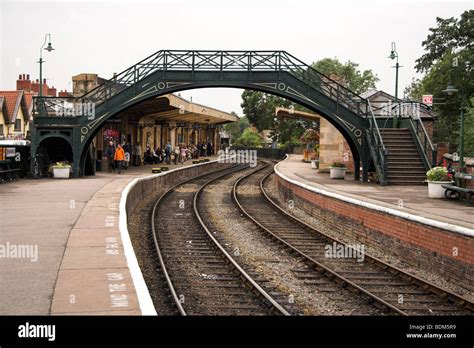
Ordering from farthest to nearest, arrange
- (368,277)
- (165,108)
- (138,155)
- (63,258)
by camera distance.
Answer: (138,155) < (165,108) < (368,277) < (63,258)

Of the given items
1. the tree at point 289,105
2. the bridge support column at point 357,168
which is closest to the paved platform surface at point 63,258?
the bridge support column at point 357,168

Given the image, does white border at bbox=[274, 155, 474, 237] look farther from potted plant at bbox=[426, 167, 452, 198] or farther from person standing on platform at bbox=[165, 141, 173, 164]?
person standing on platform at bbox=[165, 141, 173, 164]

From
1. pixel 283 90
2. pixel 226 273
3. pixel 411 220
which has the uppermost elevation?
pixel 283 90

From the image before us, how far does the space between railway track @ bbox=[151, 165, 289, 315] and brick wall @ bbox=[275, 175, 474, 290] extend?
132 inches

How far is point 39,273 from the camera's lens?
26.9 ft

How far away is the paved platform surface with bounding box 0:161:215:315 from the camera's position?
667 cm

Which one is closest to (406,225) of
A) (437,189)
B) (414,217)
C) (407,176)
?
(414,217)

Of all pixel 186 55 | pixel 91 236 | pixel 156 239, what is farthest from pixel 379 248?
pixel 186 55

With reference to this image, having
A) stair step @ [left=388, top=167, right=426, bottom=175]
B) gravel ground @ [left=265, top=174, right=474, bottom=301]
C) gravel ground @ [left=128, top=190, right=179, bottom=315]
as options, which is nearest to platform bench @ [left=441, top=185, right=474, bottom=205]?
gravel ground @ [left=265, top=174, right=474, bottom=301]

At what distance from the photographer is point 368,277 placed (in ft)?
35.1

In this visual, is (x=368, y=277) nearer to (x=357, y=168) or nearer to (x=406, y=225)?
(x=406, y=225)

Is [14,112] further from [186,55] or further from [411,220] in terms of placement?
[411,220]

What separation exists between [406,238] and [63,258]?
258 inches

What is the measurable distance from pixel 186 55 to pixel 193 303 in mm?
16121
